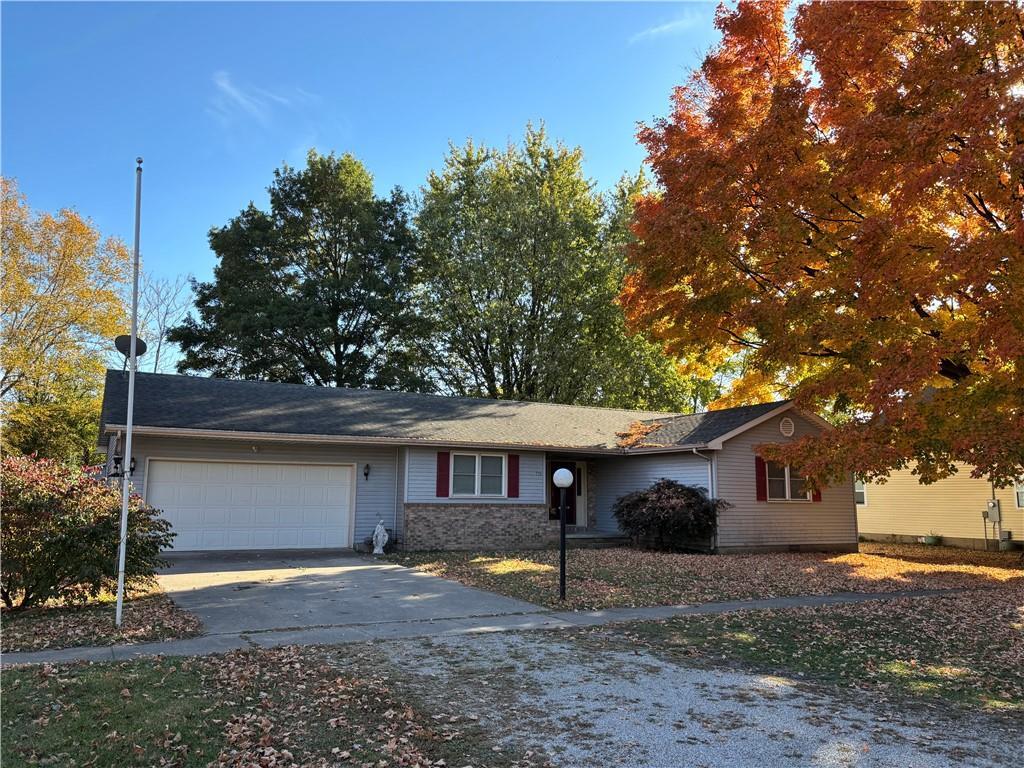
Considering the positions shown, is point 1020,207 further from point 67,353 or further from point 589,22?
point 67,353

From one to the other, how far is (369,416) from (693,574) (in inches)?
354

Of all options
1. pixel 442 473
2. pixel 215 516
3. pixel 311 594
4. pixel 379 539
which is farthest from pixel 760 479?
pixel 215 516

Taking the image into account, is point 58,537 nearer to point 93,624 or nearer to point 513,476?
point 93,624

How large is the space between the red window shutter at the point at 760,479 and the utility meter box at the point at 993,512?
296 inches

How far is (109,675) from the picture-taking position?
5711mm

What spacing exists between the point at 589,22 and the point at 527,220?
16545mm

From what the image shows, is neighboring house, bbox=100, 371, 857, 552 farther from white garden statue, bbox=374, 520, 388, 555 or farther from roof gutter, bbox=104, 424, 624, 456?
white garden statue, bbox=374, 520, 388, 555

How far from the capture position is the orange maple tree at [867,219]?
9.18m

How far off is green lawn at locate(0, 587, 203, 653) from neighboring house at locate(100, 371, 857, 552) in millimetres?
5143

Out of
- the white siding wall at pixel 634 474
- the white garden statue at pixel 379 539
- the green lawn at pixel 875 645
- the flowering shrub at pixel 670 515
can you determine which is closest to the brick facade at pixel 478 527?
the white garden statue at pixel 379 539

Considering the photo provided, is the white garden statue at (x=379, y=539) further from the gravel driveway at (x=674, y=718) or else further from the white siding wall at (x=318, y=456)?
the gravel driveway at (x=674, y=718)

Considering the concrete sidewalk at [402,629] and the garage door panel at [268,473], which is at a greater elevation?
the garage door panel at [268,473]

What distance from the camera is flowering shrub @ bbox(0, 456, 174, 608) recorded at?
27.3ft

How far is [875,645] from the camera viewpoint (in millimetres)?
7809
